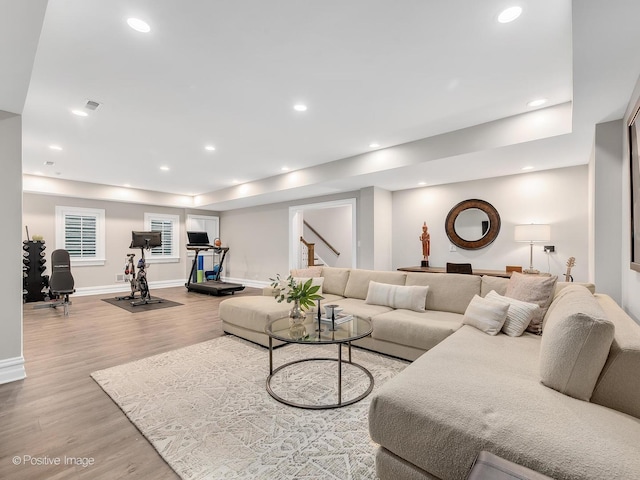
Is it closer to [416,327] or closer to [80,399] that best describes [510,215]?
[416,327]

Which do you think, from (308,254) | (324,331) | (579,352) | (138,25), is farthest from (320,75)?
(308,254)

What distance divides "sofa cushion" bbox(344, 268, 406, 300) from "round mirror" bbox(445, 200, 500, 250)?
6.82 feet

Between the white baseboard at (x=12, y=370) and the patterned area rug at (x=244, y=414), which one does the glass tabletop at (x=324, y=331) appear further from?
the white baseboard at (x=12, y=370)

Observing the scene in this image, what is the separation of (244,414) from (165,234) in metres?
7.89

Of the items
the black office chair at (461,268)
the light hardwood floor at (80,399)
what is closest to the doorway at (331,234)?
the black office chair at (461,268)

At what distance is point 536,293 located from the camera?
2674 mm

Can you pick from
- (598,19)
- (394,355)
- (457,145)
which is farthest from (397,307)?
(598,19)

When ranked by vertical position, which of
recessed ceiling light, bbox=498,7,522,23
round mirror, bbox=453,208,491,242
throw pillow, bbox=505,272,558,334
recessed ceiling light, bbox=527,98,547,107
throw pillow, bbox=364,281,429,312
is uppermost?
recessed ceiling light, bbox=498,7,522,23

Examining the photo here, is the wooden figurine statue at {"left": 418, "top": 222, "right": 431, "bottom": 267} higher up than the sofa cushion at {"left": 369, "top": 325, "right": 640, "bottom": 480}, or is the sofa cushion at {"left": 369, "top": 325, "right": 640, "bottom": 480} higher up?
the wooden figurine statue at {"left": 418, "top": 222, "right": 431, "bottom": 267}

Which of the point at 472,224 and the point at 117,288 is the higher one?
the point at 472,224

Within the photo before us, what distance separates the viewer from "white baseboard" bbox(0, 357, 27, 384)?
262 cm

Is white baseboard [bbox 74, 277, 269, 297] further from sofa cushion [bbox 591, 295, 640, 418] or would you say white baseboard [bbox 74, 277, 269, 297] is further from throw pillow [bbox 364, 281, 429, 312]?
sofa cushion [bbox 591, 295, 640, 418]

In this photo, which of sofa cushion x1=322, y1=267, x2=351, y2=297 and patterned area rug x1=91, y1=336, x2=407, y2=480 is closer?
patterned area rug x1=91, y1=336, x2=407, y2=480

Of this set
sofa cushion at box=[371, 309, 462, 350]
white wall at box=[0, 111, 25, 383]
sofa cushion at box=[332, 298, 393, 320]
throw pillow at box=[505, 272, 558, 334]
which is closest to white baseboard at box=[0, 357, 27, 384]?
white wall at box=[0, 111, 25, 383]
